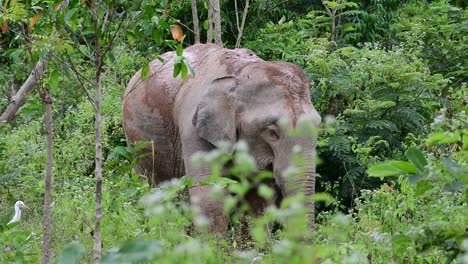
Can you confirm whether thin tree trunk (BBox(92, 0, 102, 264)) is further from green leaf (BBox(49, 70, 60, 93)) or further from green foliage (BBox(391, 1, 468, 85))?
green foliage (BBox(391, 1, 468, 85))

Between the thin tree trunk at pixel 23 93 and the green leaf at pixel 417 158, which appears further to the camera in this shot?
the thin tree trunk at pixel 23 93

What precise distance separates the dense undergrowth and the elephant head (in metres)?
0.50

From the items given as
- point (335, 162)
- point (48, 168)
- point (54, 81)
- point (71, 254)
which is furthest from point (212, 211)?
point (71, 254)

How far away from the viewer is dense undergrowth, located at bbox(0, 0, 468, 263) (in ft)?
15.2

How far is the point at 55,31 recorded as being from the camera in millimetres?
5797

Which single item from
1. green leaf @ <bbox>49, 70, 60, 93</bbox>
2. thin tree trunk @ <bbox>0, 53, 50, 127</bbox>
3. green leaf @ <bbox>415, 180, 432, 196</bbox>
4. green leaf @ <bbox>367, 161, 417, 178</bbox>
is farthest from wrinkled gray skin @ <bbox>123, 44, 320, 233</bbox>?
green leaf @ <bbox>367, 161, 417, 178</bbox>

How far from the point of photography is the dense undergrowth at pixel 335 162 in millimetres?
4633

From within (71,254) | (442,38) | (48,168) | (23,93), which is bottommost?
(442,38)

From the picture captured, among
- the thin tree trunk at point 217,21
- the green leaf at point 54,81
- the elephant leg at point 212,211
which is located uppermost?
A: the green leaf at point 54,81

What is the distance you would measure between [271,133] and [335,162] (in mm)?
2335

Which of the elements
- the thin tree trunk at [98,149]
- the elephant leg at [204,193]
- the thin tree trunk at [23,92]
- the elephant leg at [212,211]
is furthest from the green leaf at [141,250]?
the elephant leg at [212,211]

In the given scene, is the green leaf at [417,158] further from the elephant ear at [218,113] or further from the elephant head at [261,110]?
the elephant ear at [218,113]

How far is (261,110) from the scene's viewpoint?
8.54 metres

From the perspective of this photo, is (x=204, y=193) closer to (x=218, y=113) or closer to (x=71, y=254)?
(x=218, y=113)
